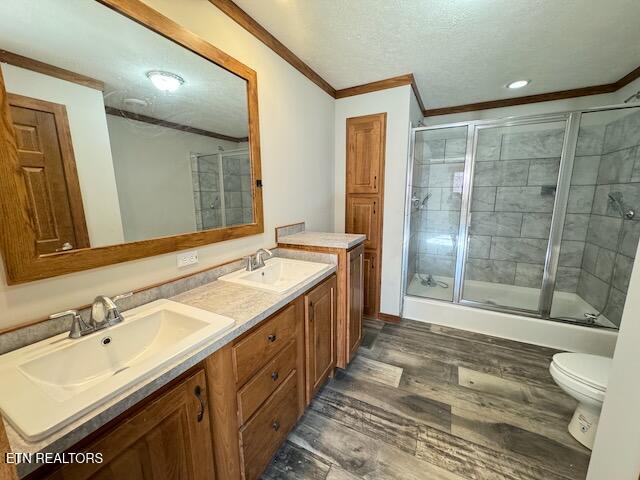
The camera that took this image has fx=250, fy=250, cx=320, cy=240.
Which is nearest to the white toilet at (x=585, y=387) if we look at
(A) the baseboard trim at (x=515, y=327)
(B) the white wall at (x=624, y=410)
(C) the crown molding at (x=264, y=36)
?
(B) the white wall at (x=624, y=410)

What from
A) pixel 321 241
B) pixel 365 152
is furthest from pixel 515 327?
pixel 365 152

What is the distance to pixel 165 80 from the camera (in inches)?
46.8

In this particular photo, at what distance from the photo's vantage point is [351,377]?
6.25 feet

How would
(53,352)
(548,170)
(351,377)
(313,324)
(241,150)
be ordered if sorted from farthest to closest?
(548,170) → (351,377) → (241,150) → (313,324) → (53,352)

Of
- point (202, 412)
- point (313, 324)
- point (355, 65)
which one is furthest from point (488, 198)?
point (202, 412)

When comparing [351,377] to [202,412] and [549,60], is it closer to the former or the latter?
[202,412]

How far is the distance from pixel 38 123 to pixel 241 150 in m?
0.90

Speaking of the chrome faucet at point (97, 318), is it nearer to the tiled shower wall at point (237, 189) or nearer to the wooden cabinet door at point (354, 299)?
the tiled shower wall at point (237, 189)

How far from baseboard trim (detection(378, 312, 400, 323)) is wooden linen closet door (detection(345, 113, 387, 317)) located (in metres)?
0.07

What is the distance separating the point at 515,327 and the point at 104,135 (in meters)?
3.23

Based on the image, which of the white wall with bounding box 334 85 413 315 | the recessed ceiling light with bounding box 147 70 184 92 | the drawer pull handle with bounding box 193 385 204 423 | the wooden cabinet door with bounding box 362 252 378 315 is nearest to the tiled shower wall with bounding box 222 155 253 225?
the recessed ceiling light with bounding box 147 70 184 92

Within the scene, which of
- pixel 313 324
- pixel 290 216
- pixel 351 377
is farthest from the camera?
pixel 290 216

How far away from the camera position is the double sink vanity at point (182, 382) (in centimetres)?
57

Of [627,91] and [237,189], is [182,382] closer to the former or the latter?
[237,189]
